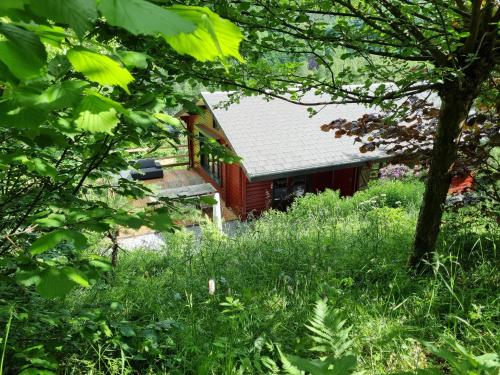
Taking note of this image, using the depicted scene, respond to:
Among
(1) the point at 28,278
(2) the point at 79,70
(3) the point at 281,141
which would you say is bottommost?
(3) the point at 281,141

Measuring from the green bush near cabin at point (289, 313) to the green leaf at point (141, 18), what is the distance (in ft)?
3.21

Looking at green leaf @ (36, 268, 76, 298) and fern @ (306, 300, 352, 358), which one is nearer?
green leaf @ (36, 268, 76, 298)

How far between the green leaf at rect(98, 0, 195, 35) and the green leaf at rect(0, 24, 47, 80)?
252 millimetres

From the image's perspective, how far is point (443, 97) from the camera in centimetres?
293

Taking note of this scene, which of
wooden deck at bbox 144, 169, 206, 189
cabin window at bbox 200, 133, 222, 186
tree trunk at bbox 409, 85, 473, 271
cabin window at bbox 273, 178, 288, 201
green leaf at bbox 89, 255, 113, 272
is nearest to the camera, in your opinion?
green leaf at bbox 89, 255, 113, 272

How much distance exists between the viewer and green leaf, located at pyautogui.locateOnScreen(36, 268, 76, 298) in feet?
3.64

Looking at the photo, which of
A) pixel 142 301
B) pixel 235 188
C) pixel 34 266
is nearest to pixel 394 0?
pixel 34 266

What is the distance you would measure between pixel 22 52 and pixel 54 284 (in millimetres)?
785

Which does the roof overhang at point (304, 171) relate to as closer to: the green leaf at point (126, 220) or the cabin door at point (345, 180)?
the cabin door at point (345, 180)

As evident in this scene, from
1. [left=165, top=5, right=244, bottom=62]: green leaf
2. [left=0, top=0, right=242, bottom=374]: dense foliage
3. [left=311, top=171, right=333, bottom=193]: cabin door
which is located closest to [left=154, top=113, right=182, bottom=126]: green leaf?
[left=0, top=0, right=242, bottom=374]: dense foliage

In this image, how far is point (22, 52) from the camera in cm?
64

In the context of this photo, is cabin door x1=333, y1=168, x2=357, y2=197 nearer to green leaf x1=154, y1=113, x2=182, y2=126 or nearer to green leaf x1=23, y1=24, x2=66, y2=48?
green leaf x1=154, y1=113, x2=182, y2=126

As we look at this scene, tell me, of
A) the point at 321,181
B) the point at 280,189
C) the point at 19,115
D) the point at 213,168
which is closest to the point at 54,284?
the point at 19,115

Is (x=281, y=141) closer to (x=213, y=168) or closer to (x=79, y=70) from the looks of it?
(x=213, y=168)
